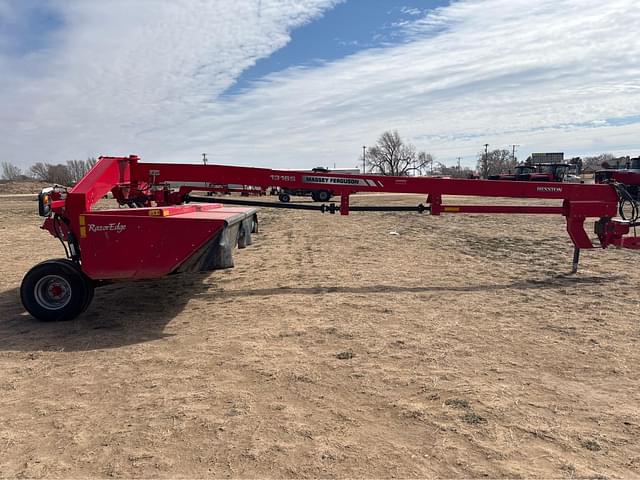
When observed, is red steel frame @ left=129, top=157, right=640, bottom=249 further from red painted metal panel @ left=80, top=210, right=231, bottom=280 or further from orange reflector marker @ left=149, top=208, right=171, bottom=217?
red painted metal panel @ left=80, top=210, right=231, bottom=280

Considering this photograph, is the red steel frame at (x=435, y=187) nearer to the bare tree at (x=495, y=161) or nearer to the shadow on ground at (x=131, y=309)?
the shadow on ground at (x=131, y=309)

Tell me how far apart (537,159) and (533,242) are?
4526 cm

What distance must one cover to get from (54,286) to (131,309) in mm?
896

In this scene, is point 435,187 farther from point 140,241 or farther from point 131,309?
point 131,309

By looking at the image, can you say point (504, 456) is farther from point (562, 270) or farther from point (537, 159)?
point (537, 159)

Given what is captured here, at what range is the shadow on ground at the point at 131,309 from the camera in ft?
14.1

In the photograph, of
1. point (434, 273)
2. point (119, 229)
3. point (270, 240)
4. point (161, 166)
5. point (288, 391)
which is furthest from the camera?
point (270, 240)

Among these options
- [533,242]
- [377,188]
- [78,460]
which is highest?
[377,188]

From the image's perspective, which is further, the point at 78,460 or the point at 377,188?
the point at 377,188

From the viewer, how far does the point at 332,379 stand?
3.43m

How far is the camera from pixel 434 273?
6.98 metres

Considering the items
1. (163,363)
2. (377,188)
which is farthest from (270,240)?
(163,363)

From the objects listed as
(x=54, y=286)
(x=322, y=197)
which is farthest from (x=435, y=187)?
(x=322, y=197)

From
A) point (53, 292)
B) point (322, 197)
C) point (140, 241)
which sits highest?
point (322, 197)
